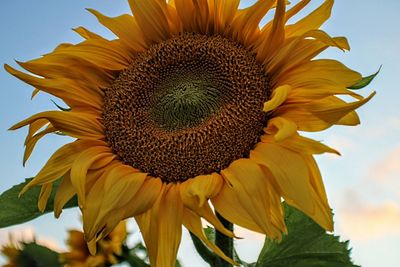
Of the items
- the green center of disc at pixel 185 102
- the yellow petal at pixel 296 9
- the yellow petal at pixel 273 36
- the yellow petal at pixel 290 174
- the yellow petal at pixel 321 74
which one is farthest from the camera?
Result: the green center of disc at pixel 185 102

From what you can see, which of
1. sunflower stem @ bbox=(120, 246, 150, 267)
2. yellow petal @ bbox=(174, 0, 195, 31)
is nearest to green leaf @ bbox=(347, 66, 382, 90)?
yellow petal @ bbox=(174, 0, 195, 31)

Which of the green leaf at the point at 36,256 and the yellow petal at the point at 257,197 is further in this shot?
the green leaf at the point at 36,256

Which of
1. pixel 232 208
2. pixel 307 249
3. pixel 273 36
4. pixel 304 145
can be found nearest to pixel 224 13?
pixel 273 36

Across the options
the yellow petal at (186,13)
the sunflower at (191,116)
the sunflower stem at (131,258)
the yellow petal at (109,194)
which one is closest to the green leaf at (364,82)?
the sunflower at (191,116)

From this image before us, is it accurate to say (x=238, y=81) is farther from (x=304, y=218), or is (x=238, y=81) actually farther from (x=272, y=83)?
(x=304, y=218)

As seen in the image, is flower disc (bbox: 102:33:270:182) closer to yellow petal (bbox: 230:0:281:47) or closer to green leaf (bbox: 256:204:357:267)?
yellow petal (bbox: 230:0:281:47)

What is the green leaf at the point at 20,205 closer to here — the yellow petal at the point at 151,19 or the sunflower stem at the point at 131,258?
the sunflower stem at the point at 131,258
